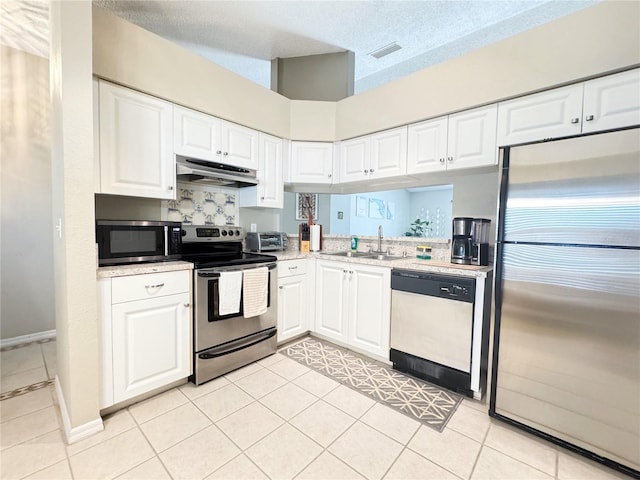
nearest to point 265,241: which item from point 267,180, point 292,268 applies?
point 292,268

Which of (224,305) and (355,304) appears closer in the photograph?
(224,305)

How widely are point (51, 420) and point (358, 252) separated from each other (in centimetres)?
266

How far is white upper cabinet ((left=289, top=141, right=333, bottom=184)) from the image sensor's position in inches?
120

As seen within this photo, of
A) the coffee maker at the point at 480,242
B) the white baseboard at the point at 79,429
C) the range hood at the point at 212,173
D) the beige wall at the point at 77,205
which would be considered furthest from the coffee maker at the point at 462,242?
the white baseboard at the point at 79,429

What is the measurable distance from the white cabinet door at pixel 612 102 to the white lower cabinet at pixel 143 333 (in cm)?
279

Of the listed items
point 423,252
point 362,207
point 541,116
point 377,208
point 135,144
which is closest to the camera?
point 541,116

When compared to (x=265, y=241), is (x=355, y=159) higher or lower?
higher

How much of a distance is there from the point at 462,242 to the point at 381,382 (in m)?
1.25

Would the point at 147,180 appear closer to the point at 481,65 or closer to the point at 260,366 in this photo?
the point at 260,366

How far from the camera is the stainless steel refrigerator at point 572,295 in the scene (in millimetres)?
1339

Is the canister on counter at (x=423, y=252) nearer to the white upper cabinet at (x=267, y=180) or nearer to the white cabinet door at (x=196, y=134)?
the white upper cabinet at (x=267, y=180)

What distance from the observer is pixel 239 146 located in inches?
104

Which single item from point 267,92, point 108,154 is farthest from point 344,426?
point 267,92

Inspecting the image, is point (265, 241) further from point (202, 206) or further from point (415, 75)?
point (415, 75)
